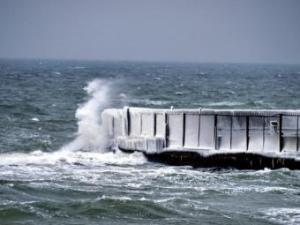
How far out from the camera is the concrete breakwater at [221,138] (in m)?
29.6

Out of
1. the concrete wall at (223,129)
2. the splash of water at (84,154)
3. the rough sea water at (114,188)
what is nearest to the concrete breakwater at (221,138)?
Result: the concrete wall at (223,129)

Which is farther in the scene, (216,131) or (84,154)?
(84,154)

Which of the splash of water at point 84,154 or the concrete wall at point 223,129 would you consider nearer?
the concrete wall at point 223,129

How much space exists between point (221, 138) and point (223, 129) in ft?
1.12

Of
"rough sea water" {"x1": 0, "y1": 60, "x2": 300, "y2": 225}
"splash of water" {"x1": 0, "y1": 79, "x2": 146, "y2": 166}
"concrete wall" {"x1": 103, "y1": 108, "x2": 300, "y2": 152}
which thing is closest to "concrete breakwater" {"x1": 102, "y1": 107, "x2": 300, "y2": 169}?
"concrete wall" {"x1": 103, "y1": 108, "x2": 300, "y2": 152}

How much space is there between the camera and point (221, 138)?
30.3 metres

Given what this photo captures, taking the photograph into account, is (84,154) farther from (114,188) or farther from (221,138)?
(114,188)

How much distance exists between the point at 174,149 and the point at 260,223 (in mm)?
9888

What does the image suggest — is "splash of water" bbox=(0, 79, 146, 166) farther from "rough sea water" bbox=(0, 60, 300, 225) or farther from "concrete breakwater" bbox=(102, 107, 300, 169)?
"concrete breakwater" bbox=(102, 107, 300, 169)

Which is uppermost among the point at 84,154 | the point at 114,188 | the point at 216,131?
the point at 216,131

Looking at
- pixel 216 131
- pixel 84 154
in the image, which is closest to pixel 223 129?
pixel 216 131

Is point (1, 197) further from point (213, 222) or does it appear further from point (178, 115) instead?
point (178, 115)

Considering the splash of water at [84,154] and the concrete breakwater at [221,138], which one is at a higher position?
the concrete breakwater at [221,138]

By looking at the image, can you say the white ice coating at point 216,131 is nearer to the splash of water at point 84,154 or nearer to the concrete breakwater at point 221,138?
the concrete breakwater at point 221,138
